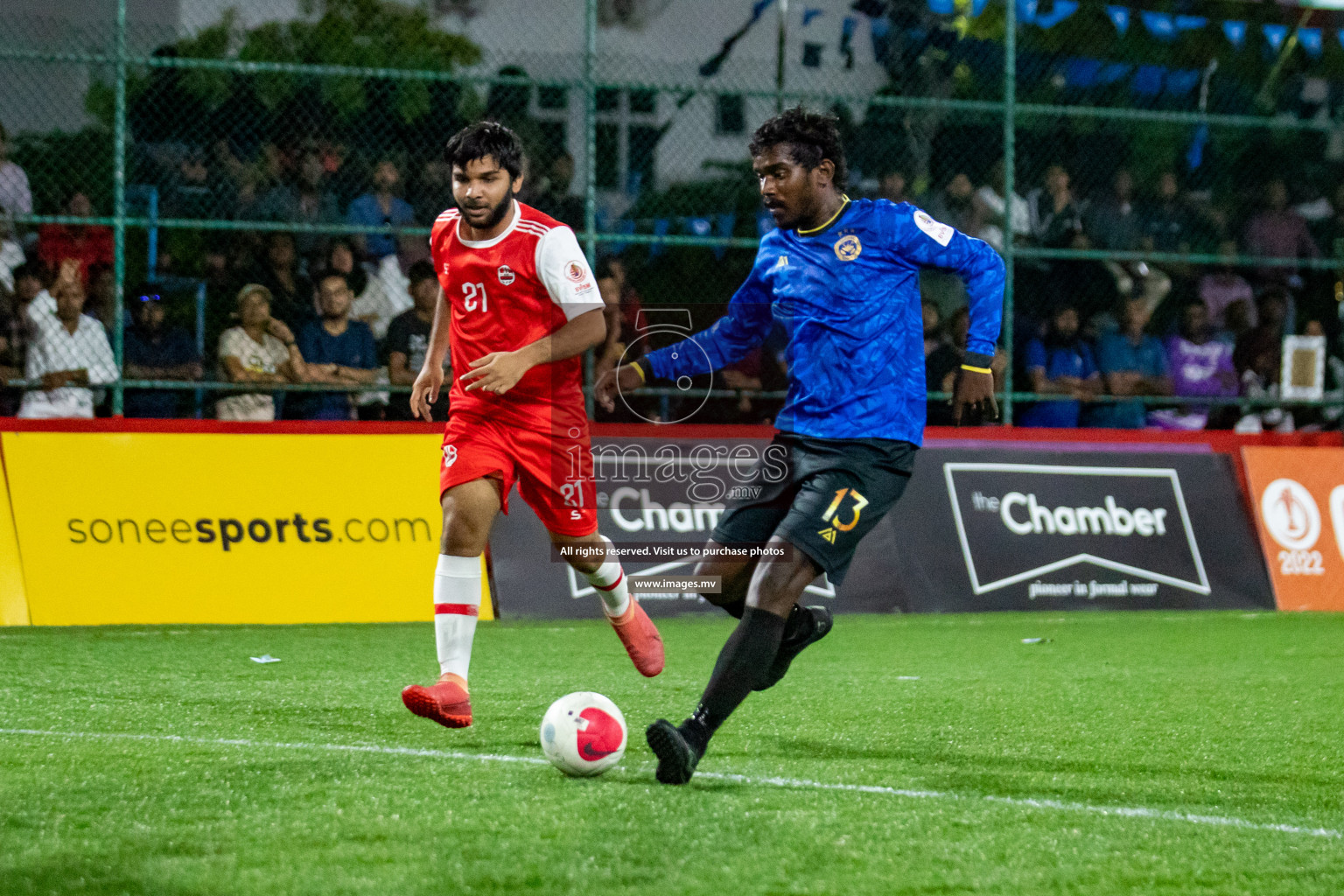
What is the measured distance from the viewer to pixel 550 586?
10.1 metres

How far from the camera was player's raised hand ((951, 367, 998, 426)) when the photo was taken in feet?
16.4

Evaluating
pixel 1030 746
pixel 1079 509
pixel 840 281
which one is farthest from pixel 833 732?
pixel 1079 509

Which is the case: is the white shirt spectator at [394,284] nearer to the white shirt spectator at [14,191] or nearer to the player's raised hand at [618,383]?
the white shirt spectator at [14,191]

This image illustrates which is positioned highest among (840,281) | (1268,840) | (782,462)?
(840,281)

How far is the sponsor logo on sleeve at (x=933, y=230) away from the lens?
512cm

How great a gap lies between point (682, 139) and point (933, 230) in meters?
6.99

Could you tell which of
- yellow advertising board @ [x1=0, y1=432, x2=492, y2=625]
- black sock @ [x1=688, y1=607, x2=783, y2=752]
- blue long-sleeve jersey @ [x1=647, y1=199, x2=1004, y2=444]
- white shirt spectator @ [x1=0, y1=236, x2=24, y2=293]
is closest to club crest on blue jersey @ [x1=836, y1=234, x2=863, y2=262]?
blue long-sleeve jersey @ [x1=647, y1=199, x2=1004, y2=444]

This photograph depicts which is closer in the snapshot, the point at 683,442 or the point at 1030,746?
the point at 1030,746

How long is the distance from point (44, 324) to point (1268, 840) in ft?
28.0

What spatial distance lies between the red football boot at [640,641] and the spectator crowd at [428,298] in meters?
4.77

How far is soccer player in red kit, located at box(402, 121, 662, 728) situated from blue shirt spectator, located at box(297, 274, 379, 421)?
4.96 m

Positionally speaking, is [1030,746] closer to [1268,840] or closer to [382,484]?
[1268,840]

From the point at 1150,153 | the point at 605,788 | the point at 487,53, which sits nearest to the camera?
the point at 605,788

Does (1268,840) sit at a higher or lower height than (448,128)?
lower
